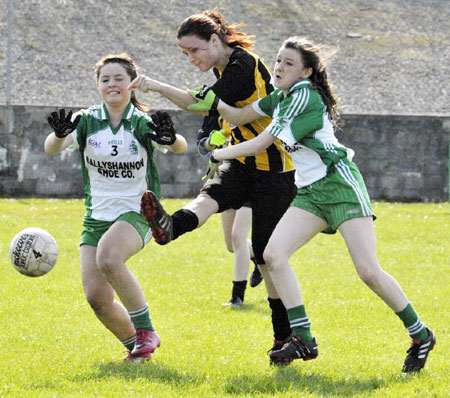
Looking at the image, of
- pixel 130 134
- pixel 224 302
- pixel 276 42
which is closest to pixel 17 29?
pixel 276 42

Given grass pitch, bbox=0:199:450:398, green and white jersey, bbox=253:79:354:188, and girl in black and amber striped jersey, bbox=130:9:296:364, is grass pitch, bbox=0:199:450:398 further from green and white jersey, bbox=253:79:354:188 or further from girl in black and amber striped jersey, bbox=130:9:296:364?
green and white jersey, bbox=253:79:354:188

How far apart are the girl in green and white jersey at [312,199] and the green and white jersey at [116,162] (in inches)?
24.7

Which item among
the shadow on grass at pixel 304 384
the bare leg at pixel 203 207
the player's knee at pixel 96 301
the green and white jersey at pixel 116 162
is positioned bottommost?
the shadow on grass at pixel 304 384

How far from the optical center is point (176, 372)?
5.07m

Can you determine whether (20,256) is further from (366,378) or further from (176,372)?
(366,378)

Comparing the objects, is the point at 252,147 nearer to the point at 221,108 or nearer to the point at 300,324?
the point at 221,108

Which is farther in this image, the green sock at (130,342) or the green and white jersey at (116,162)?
the green sock at (130,342)

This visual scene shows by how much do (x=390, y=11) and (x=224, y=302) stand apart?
56.0 ft

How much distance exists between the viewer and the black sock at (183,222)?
5.25m

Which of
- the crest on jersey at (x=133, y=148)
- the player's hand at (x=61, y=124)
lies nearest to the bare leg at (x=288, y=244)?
Answer: the crest on jersey at (x=133, y=148)

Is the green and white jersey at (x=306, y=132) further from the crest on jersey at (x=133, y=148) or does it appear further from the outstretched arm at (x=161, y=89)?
the crest on jersey at (x=133, y=148)

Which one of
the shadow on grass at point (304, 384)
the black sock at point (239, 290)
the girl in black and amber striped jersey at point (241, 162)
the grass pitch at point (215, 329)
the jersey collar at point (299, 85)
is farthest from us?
the black sock at point (239, 290)

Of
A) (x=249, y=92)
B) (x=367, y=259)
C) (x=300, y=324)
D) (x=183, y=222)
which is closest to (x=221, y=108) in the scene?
(x=249, y=92)

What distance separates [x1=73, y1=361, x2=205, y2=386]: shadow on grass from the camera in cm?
486
